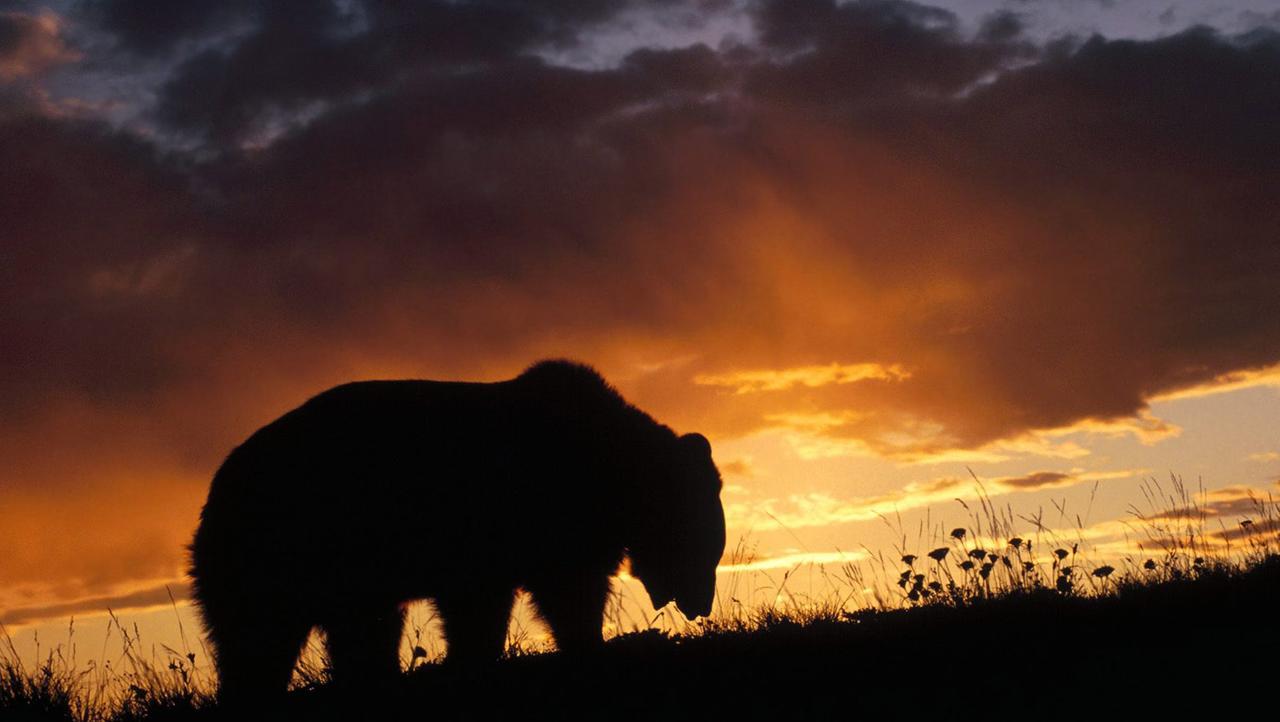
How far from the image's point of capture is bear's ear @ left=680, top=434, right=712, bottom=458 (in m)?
10.1

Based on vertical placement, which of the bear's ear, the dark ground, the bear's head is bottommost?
the dark ground

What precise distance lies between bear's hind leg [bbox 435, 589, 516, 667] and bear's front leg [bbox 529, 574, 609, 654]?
41 cm

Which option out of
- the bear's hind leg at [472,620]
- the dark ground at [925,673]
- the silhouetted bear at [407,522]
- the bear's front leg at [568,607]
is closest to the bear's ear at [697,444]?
the silhouetted bear at [407,522]

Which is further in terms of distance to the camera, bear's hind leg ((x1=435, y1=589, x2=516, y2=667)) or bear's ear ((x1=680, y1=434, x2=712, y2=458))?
bear's ear ((x1=680, y1=434, x2=712, y2=458))

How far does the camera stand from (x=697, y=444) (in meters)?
10.1

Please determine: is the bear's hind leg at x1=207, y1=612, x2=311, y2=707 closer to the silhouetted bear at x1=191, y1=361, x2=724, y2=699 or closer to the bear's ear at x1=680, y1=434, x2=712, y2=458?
the silhouetted bear at x1=191, y1=361, x2=724, y2=699

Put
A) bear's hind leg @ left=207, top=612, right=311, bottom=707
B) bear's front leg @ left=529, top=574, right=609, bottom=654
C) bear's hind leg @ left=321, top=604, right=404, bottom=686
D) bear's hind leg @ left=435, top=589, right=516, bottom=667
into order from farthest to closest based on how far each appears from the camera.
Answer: bear's front leg @ left=529, top=574, right=609, bottom=654
bear's hind leg @ left=435, top=589, right=516, bottom=667
bear's hind leg @ left=207, top=612, right=311, bottom=707
bear's hind leg @ left=321, top=604, right=404, bottom=686

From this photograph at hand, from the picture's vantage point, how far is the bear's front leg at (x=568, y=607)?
9242 mm

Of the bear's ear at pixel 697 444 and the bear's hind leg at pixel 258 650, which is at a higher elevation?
the bear's ear at pixel 697 444

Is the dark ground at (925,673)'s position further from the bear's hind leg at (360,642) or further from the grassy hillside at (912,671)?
the bear's hind leg at (360,642)

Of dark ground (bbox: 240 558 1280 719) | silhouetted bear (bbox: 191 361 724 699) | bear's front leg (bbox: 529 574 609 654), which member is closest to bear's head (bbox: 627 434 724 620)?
silhouetted bear (bbox: 191 361 724 699)

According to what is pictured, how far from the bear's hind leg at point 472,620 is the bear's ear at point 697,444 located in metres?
2.09

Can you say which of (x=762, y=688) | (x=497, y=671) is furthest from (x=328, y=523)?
(x=762, y=688)

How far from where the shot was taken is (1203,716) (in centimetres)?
529
